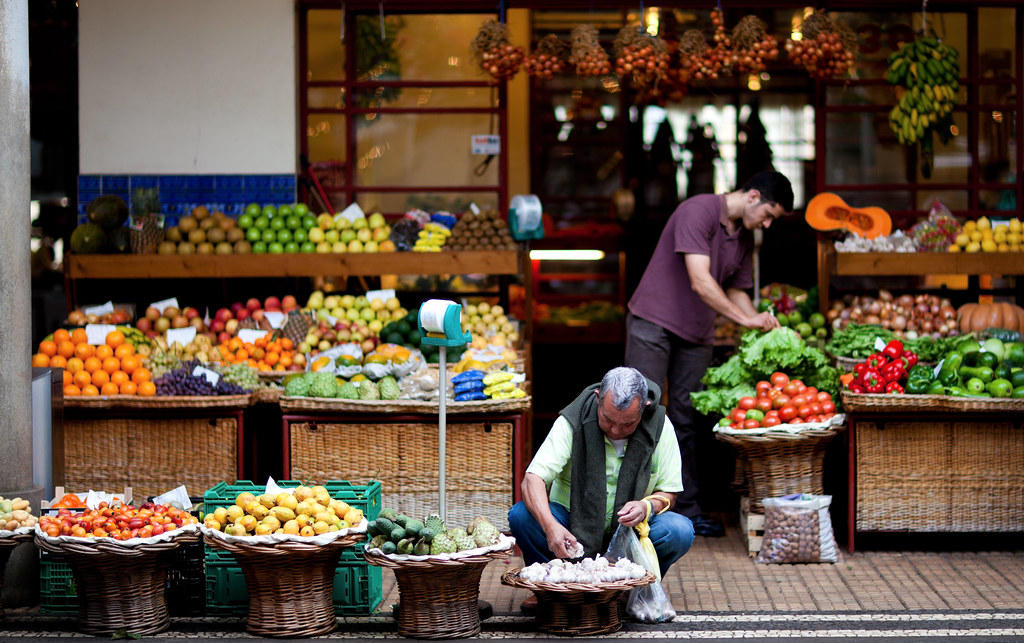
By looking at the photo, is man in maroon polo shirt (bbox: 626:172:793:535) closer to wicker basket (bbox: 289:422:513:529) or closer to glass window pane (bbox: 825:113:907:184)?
wicker basket (bbox: 289:422:513:529)

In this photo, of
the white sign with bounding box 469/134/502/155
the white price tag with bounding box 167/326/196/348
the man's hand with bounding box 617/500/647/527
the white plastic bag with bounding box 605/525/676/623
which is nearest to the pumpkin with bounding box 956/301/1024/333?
the white sign with bounding box 469/134/502/155

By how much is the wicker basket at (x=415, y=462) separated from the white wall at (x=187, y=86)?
9.22ft

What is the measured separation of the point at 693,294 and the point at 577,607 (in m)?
2.66

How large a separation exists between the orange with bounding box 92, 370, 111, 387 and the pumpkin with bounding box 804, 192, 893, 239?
4.76 meters

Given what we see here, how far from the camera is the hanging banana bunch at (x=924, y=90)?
354 inches

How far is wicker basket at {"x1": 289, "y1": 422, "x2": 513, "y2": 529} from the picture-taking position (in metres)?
7.13

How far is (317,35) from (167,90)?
3.84 feet

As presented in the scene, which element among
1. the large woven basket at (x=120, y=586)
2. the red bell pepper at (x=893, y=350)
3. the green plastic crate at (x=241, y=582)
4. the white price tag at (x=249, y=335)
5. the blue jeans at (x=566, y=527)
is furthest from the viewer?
the white price tag at (x=249, y=335)

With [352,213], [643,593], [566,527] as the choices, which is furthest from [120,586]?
[352,213]

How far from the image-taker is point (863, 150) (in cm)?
1018

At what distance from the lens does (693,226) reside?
7.51 metres

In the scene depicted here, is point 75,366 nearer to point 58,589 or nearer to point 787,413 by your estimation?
point 58,589

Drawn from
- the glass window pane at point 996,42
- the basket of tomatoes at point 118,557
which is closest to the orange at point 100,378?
the basket of tomatoes at point 118,557

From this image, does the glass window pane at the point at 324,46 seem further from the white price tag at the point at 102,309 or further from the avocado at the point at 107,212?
the white price tag at the point at 102,309
